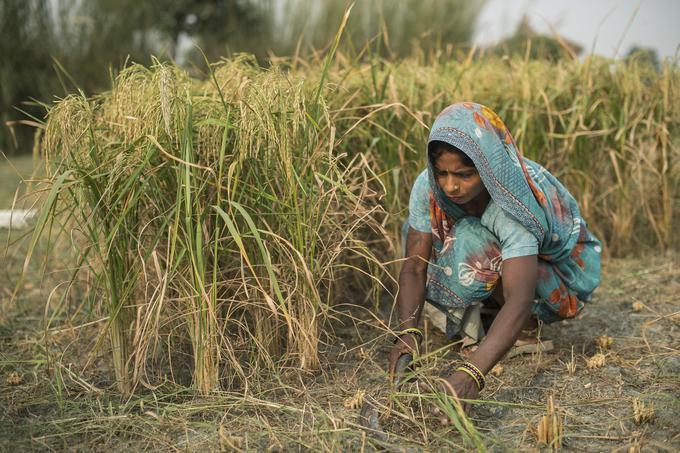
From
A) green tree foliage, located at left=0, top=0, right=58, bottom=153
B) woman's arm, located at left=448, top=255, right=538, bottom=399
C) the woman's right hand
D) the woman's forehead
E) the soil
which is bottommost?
green tree foliage, located at left=0, top=0, right=58, bottom=153

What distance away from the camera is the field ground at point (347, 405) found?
5.97 feet

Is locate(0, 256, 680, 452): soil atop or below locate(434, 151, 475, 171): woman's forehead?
below

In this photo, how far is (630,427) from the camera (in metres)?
1.89

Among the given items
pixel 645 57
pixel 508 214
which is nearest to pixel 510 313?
pixel 508 214

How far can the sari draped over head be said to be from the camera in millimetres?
2008

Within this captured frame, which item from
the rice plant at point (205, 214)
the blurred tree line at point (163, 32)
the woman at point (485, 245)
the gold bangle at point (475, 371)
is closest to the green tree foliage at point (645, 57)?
the woman at point (485, 245)

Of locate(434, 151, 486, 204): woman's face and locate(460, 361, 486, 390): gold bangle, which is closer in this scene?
locate(460, 361, 486, 390): gold bangle

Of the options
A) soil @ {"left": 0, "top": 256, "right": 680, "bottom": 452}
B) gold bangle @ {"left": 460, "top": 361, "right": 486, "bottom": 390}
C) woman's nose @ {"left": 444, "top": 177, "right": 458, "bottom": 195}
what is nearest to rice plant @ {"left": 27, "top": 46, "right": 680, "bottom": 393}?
soil @ {"left": 0, "top": 256, "right": 680, "bottom": 452}

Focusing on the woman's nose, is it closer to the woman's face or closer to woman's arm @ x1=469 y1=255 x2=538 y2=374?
the woman's face

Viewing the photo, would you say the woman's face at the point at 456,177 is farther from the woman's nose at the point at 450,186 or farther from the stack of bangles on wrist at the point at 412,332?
the stack of bangles on wrist at the point at 412,332

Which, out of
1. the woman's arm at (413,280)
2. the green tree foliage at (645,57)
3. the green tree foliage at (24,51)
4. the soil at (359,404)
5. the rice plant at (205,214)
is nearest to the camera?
the soil at (359,404)

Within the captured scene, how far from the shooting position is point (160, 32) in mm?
10664

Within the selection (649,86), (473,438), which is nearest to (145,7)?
(649,86)

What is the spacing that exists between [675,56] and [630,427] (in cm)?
234
